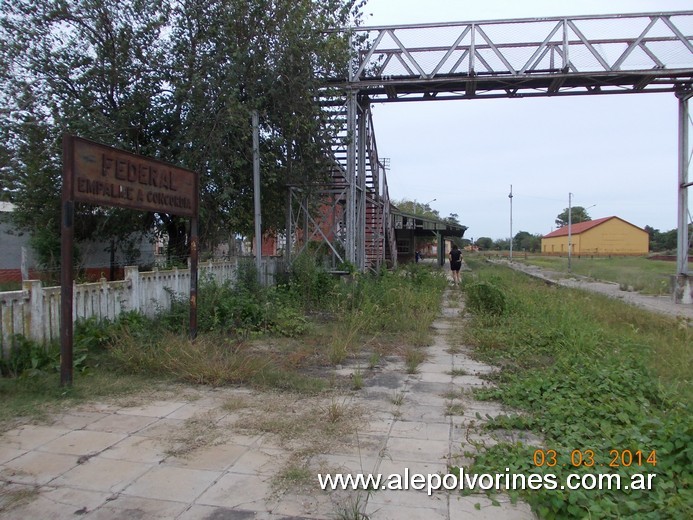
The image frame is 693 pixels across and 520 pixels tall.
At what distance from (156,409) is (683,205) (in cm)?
1586

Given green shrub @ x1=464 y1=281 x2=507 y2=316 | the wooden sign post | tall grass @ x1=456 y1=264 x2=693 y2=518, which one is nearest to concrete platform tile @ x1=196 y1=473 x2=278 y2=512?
tall grass @ x1=456 y1=264 x2=693 y2=518

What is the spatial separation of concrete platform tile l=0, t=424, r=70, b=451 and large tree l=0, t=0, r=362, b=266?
7201 millimetres

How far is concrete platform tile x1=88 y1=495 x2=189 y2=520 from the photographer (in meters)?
3.02

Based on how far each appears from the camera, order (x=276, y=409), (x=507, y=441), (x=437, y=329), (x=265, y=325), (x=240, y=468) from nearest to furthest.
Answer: (x=240, y=468) < (x=507, y=441) < (x=276, y=409) < (x=265, y=325) < (x=437, y=329)

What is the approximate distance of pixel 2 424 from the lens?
4.41 metres

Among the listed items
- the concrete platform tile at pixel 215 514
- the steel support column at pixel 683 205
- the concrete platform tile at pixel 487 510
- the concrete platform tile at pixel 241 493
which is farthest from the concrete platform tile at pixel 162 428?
the steel support column at pixel 683 205

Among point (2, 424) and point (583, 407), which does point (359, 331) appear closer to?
point (583, 407)

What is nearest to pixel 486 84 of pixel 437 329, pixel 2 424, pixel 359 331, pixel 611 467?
pixel 437 329

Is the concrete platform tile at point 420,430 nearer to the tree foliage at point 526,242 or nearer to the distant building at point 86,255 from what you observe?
the distant building at point 86,255

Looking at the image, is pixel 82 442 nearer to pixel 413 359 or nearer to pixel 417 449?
pixel 417 449

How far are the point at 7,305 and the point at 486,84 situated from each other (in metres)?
12.7

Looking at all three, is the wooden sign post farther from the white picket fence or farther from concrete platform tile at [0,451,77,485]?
concrete platform tile at [0,451,77,485]

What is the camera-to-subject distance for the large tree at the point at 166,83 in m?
11.0

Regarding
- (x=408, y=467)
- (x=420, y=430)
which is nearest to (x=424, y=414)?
(x=420, y=430)
